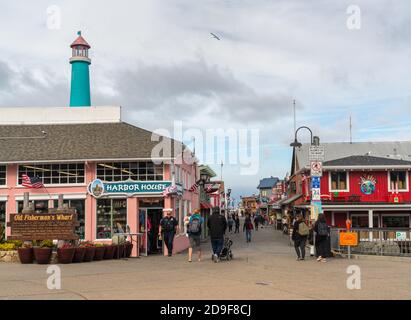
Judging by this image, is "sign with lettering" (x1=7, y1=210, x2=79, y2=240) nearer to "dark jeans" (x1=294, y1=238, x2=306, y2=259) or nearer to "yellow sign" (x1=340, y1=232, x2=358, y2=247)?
"dark jeans" (x1=294, y1=238, x2=306, y2=259)

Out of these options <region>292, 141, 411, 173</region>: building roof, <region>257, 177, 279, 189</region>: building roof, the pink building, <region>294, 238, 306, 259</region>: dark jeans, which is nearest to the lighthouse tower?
the pink building

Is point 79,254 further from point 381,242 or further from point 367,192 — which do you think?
point 367,192

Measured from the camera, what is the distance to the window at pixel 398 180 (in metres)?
41.2

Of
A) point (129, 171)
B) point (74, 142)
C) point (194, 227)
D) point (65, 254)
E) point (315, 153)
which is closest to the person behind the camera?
point (65, 254)

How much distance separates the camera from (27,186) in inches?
1048

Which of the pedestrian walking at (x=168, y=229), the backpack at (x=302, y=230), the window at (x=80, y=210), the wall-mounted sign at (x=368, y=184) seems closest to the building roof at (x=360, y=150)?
the wall-mounted sign at (x=368, y=184)

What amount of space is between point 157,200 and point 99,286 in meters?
13.6

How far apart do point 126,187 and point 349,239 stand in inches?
407

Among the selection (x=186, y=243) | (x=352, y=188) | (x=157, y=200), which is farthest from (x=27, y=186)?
(x=352, y=188)

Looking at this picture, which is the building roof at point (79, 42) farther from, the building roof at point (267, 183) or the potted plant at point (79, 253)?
the building roof at point (267, 183)

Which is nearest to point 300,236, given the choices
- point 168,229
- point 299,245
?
point 299,245

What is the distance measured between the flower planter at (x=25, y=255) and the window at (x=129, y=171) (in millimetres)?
7571

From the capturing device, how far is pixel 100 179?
2691 cm
